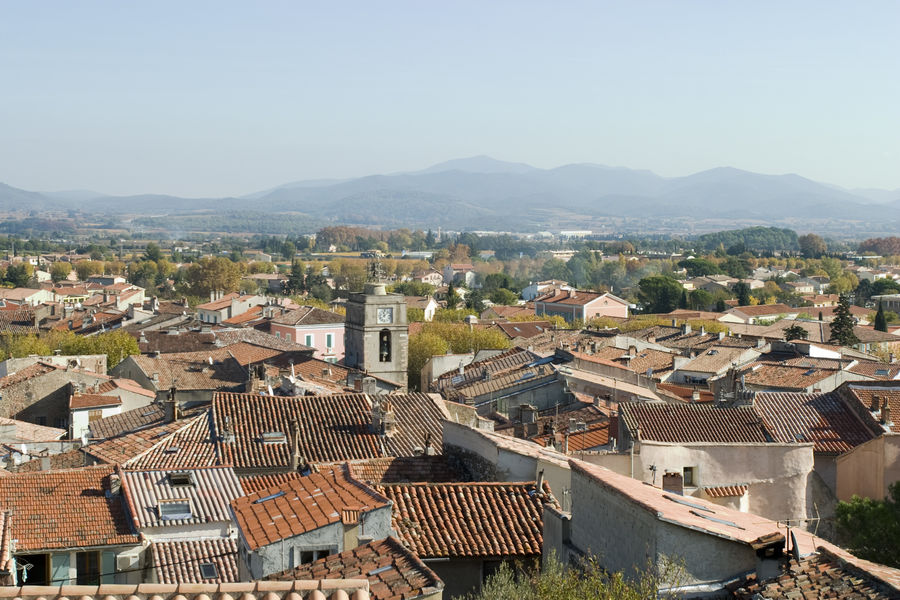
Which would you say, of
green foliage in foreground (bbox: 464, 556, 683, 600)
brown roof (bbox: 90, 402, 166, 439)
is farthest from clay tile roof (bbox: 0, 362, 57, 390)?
green foliage in foreground (bbox: 464, 556, 683, 600)

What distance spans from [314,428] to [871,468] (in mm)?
8221

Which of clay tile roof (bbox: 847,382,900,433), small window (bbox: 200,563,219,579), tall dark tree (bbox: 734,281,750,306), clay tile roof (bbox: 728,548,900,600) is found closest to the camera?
clay tile roof (bbox: 728,548,900,600)

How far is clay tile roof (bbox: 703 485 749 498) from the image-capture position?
14586mm

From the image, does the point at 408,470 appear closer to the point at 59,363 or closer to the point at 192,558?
the point at 192,558

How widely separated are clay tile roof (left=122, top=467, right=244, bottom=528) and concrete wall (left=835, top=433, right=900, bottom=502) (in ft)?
28.9

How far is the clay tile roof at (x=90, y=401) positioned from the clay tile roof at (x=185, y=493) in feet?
54.3

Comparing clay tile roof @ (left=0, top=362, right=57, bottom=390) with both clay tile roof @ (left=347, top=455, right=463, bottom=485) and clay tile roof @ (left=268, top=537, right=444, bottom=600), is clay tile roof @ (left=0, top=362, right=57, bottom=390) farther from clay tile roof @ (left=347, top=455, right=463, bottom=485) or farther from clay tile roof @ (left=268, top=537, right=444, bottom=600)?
clay tile roof @ (left=268, top=537, right=444, bottom=600)

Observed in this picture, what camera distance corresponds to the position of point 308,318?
184 ft

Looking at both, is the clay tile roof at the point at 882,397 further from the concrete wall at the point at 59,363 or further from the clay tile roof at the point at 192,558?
the concrete wall at the point at 59,363

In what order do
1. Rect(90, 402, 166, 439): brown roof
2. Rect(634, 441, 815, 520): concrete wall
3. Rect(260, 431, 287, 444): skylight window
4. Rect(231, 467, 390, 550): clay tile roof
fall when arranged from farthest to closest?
1. Rect(90, 402, 166, 439): brown roof
2. Rect(260, 431, 287, 444): skylight window
3. Rect(634, 441, 815, 520): concrete wall
4. Rect(231, 467, 390, 550): clay tile roof

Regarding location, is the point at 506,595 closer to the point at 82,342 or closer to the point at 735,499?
the point at 735,499

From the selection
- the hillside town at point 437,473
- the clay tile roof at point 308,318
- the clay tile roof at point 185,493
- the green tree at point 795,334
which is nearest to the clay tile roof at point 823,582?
the hillside town at point 437,473

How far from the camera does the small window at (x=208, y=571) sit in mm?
12257

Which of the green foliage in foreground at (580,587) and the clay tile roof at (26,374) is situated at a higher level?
the green foliage in foreground at (580,587)
